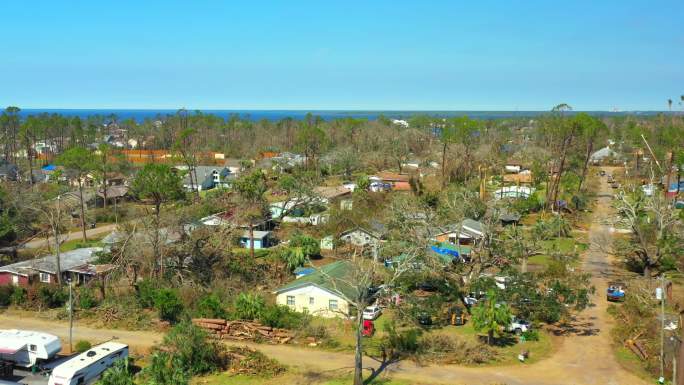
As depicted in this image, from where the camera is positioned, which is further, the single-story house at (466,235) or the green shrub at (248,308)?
the single-story house at (466,235)

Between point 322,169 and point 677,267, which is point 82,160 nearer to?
point 322,169

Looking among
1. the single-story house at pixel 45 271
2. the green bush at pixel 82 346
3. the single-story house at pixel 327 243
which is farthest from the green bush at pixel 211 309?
the single-story house at pixel 327 243

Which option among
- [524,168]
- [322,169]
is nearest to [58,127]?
[322,169]

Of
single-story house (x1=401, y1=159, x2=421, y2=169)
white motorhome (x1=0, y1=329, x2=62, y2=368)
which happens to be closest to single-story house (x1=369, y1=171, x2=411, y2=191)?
single-story house (x1=401, y1=159, x2=421, y2=169)

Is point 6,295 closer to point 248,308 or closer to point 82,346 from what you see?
point 82,346

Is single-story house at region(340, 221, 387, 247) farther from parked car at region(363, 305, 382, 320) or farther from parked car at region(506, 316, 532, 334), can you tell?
parked car at region(506, 316, 532, 334)

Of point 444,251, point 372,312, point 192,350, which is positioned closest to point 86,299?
point 192,350

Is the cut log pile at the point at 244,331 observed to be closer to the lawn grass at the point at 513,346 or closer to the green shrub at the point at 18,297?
the lawn grass at the point at 513,346
